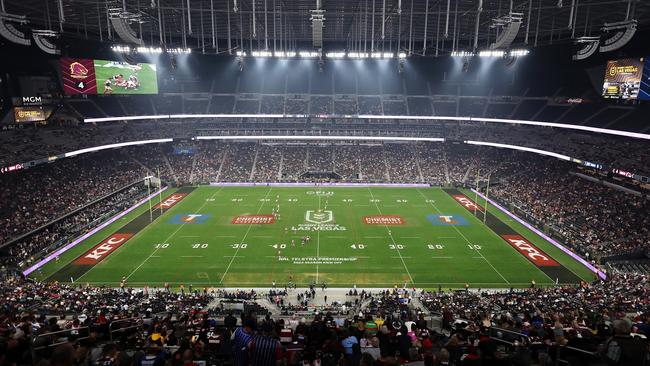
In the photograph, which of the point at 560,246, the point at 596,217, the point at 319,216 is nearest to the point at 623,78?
the point at 596,217

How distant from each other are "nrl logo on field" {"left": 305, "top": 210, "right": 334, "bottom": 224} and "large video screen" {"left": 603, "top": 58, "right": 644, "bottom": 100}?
3368 centimetres

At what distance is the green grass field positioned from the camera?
104ft

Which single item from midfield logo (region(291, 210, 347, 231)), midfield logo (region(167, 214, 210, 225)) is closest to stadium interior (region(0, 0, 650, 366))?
midfield logo (region(291, 210, 347, 231))

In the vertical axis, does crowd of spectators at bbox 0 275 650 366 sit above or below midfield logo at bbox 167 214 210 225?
above

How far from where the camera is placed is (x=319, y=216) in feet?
156

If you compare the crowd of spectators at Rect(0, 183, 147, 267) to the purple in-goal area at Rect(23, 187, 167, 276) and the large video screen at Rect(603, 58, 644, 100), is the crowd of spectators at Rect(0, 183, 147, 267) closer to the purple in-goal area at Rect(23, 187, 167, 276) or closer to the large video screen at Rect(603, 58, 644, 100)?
the purple in-goal area at Rect(23, 187, 167, 276)

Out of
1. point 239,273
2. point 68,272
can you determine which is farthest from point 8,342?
point 68,272

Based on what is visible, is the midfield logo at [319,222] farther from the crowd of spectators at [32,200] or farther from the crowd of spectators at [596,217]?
the crowd of spectators at [32,200]

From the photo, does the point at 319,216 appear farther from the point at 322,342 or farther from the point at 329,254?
the point at 322,342

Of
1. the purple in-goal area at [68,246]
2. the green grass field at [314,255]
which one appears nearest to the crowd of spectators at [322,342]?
the green grass field at [314,255]

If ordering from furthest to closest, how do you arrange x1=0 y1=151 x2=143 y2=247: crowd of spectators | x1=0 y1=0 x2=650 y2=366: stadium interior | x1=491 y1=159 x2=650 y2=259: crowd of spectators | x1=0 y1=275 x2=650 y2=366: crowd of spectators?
x1=0 y1=151 x2=143 y2=247: crowd of spectators, x1=491 y1=159 x2=650 y2=259: crowd of spectators, x1=0 y1=0 x2=650 y2=366: stadium interior, x1=0 y1=275 x2=650 y2=366: crowd of spectators

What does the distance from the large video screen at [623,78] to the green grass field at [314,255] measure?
17706 mm

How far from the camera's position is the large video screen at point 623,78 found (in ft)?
140

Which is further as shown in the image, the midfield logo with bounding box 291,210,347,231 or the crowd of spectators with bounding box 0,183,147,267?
the midfield logo with bounding box 291,210,347,231
